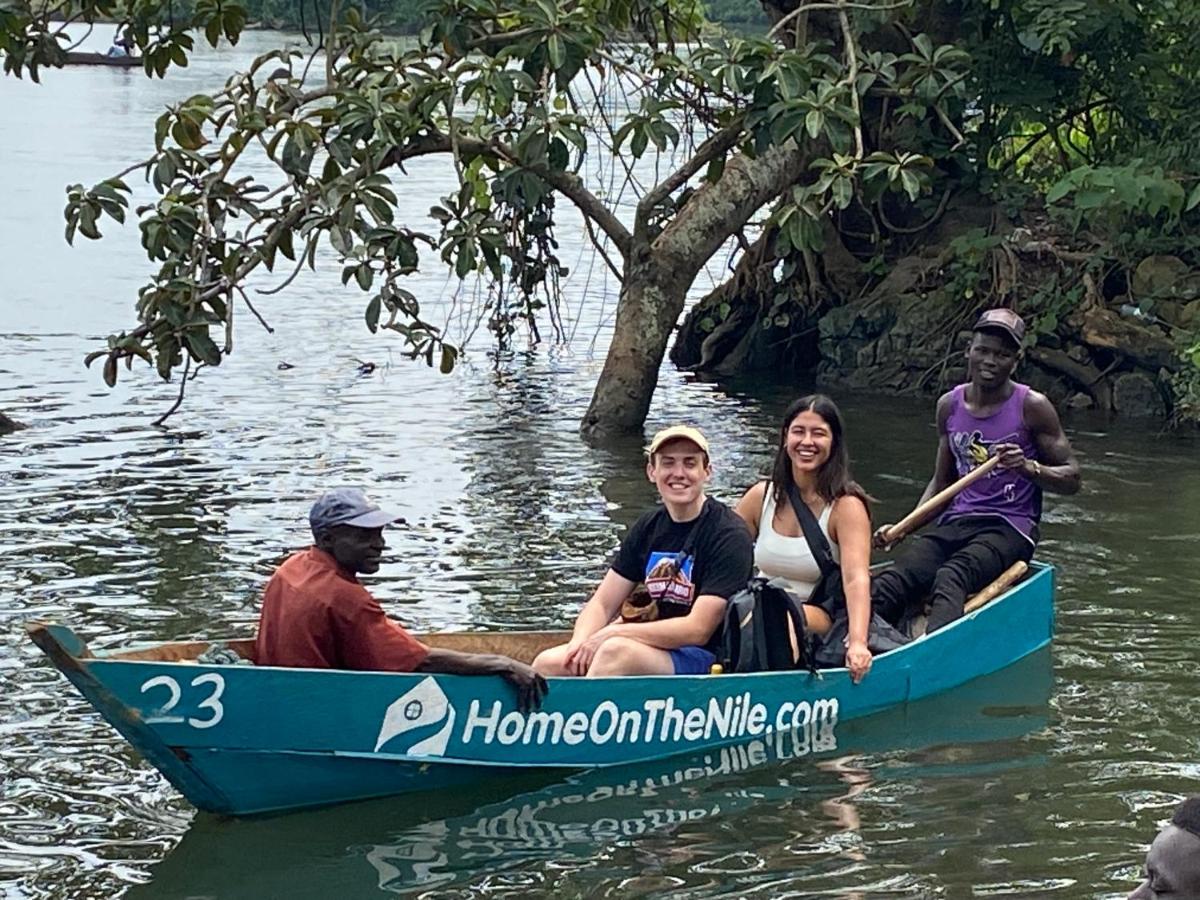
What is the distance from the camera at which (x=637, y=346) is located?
1468 centimetres

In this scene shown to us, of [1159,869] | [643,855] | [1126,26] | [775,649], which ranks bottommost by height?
[643,855]

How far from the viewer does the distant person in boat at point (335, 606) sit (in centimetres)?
672

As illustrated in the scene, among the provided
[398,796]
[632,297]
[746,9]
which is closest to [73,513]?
[632,297]

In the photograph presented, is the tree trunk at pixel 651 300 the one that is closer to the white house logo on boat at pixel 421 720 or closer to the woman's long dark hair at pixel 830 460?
the woman's long dark hair at pixel 830 460

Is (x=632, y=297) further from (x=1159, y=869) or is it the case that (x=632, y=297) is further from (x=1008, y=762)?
(x=1159, y=869)

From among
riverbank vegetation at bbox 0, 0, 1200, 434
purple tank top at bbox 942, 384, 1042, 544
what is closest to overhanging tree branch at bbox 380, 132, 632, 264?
riverbank vegetation at bbox 0, 0, 1200, 434

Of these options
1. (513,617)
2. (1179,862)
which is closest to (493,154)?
(513,617)

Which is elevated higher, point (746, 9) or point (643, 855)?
point (746, 9)

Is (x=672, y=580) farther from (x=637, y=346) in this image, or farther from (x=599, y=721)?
(x=637, y=346)

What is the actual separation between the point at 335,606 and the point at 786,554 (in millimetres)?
2176

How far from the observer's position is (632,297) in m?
14.7

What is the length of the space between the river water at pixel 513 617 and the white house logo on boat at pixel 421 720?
281 millimetres

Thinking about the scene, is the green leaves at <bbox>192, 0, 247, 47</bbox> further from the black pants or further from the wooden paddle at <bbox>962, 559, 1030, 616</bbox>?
the wooden paddle at <bbox>962, 559, 1030, 616</bbox>

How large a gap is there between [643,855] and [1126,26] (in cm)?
1043
